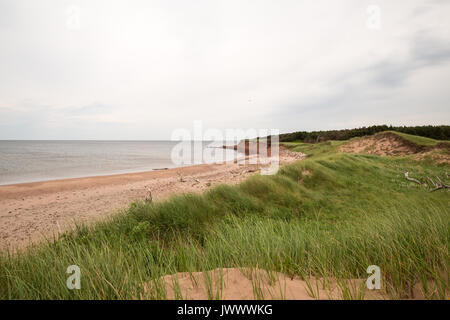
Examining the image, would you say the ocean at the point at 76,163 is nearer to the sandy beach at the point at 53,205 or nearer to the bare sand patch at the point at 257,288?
the sandy beach at the point at 53,205

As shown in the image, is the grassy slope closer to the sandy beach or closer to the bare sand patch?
the bare sand patch

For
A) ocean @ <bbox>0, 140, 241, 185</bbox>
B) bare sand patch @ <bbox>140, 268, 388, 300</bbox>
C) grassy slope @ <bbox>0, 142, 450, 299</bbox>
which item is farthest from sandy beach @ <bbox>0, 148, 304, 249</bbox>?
ocean @ <bbox>0, 140, 241, 185</bbox>

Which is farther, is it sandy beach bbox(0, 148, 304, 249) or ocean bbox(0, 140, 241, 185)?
ocean bbox(0, 140, 241, 185)

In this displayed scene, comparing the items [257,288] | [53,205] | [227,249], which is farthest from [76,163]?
[257,288]

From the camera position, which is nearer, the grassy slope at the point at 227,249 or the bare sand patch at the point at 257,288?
the bare sand patch at the point at 257,288

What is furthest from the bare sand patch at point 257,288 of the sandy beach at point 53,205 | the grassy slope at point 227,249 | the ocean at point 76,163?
the ocean at point 76,163

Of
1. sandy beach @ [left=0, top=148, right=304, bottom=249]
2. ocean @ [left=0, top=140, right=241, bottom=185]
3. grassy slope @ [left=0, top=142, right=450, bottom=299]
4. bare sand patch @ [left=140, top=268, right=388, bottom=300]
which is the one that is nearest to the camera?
bare sand patch @ [left=140, top=268, right=388, bottom=300]

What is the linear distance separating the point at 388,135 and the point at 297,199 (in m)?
31.7

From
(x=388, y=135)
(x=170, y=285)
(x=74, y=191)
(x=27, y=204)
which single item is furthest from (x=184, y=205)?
(x=388, y=135)

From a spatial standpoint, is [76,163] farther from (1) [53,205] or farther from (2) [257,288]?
(2) [257,288]

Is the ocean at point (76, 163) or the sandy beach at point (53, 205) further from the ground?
the ocean at point (76, 163)

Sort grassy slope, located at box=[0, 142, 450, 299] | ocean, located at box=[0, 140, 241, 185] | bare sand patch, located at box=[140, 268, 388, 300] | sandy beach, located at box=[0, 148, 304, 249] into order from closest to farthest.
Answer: bare sand patch, located at box=[140, 268, 388, 300], grassy slope, located at box=[0, 142, 450, 299], sandy beach, located at box=[0, 148, 304, 249], ocean, located at box=[0, 140, 241, 185]

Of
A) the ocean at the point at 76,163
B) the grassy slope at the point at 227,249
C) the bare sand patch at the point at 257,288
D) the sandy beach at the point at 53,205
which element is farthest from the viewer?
the ocean at the point at 76,163
